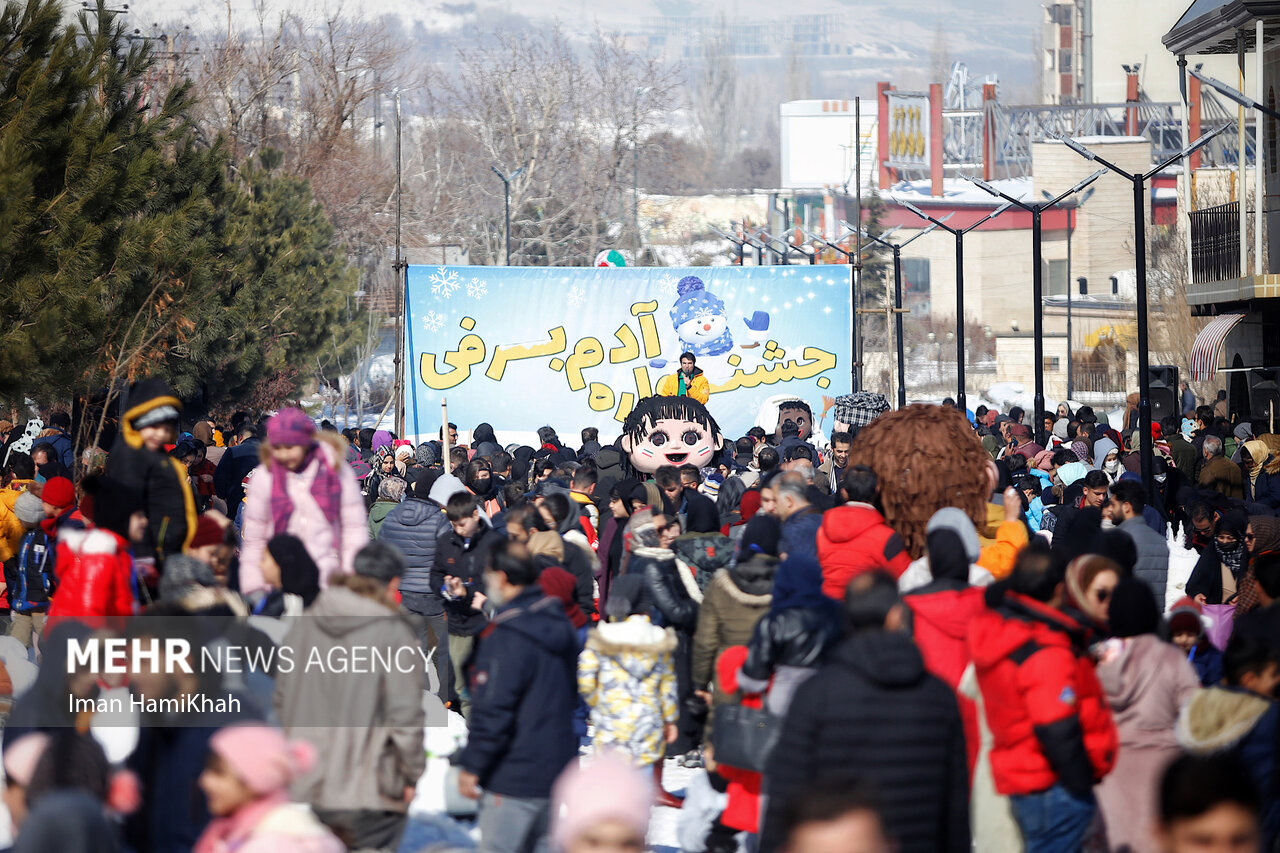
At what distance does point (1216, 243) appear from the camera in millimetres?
28594

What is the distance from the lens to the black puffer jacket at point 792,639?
20.6 ft

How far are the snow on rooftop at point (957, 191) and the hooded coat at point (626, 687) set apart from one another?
234ft

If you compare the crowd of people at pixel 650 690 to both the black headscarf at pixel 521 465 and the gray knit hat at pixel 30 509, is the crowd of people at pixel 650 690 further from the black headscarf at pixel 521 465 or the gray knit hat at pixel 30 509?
the black headscarf at pixel 521 465

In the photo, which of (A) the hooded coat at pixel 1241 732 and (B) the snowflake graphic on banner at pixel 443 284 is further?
(B) the snowflake graphic on banner at pixel 443 284

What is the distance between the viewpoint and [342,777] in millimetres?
5715

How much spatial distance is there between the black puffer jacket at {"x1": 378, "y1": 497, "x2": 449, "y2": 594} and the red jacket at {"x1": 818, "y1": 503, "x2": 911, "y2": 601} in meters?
2.76

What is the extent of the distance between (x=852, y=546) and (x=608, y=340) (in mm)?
20804

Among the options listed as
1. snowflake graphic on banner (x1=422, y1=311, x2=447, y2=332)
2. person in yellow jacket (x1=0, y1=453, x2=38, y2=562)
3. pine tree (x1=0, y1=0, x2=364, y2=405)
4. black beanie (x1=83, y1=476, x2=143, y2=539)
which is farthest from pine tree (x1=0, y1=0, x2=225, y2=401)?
snowflake graphic on banner (x1=422, y1=311, x2=447, y2=332)

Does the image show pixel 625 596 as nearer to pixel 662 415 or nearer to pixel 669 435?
pixel 669 435

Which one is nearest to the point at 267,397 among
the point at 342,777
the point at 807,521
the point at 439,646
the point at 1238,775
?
the point at 439,646

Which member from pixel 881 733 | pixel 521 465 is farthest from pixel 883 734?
pixel 521 465

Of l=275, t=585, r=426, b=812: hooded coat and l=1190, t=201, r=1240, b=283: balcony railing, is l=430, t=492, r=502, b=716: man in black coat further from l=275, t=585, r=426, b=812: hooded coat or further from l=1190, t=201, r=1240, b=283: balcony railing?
l=1190, t=201, r=1240, b=283: balcony railing

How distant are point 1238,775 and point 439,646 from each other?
6811 millimetres

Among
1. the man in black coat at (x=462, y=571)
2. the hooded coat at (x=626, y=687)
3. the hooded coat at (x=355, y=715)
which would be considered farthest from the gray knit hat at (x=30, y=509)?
the hooded coat at (x=355, y=715)
